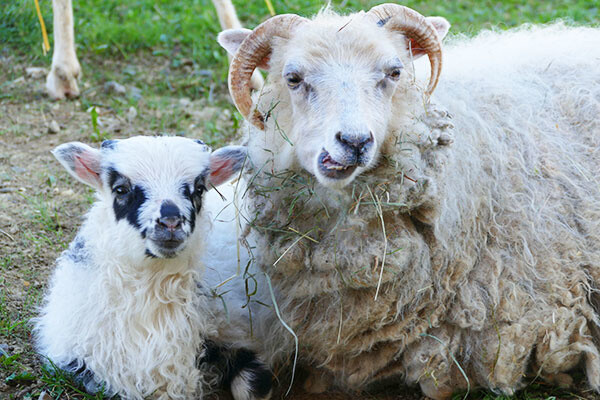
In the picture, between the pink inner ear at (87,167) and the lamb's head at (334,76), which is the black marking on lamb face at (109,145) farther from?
the lamb's head at (334,76)

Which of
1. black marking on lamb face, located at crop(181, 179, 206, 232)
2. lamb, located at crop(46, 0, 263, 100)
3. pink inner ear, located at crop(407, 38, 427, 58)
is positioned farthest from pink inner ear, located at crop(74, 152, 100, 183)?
lamb, located at crop(46, 0, 263, 100)

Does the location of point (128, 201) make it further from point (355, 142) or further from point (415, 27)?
point (415, 27)

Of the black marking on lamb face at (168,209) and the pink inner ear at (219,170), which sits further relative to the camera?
the pink inner ear at (219,170)

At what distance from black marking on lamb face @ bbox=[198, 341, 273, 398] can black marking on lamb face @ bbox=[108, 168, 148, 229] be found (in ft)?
2.44

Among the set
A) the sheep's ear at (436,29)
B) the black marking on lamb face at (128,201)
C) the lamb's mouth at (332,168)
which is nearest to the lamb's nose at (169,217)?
the black marking on lamb face at (128,201)

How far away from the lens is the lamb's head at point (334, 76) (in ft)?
10.3

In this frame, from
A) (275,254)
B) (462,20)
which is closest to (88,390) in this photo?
(275,254)

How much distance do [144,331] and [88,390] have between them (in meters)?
0.38

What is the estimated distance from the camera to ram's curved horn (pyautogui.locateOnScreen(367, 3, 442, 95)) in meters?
3.53

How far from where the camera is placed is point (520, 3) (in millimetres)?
9484

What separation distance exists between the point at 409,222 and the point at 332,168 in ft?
2.05

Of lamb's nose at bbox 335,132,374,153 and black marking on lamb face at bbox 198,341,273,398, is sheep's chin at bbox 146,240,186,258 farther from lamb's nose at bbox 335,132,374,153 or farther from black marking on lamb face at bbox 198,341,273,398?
lamb's nose at bbox 335,132,374,153

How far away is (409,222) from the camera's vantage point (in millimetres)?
3576

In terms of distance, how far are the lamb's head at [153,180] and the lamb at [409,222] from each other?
0.82 ft
